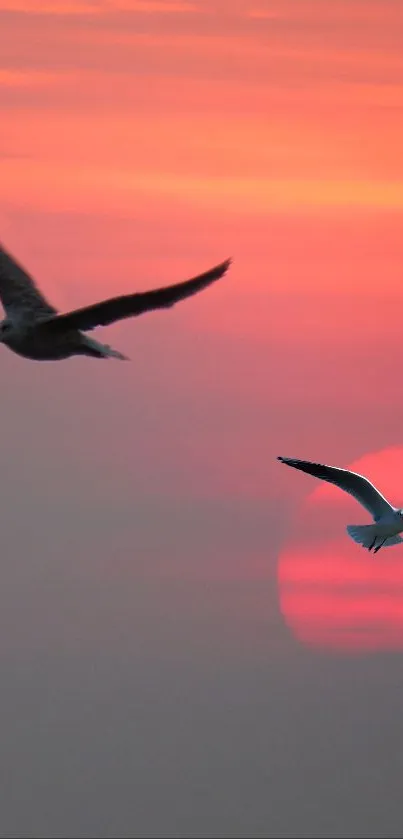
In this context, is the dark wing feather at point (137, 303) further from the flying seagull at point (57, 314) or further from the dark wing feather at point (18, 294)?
the dark wing feather at point (18, 294)

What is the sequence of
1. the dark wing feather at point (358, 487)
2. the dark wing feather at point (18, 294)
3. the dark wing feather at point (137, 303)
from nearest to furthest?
the dark wing feather at point (137, 303) → the dark wing feather at point (18, 294) → the dark wing feather at point (358, 487)

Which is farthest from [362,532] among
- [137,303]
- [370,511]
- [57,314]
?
[137,303]

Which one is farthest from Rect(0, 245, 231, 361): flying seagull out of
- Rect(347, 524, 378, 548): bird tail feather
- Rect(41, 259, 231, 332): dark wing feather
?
Rect(347, 524, 378, 548): bird tail feather

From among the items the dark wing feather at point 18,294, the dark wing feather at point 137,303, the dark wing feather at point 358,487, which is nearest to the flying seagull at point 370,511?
the dark wing feather at point 358,487

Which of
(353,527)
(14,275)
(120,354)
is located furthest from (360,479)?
(120,354)

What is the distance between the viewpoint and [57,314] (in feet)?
137

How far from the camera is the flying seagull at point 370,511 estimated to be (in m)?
54.9

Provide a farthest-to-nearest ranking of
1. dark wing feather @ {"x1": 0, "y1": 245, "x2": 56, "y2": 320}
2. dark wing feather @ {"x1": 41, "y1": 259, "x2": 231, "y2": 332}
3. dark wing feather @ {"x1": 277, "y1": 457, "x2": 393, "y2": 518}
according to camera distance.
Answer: dark wing feather @ {"x1": 277, "y1": 457, "x2": 393, "y2": 518}
dark wing feather @ {"x1": 0, "y1": 245, "x2": 56, "y2": 320}
dark wing feather @ {"x1": 41, "y1": 259, "x2": 231, "y2": 332}

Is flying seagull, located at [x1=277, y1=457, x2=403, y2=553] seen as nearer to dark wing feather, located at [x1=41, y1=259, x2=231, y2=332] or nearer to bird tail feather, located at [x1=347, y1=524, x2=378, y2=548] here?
bird tail feather, located at [x1=347, y1=524, x2=378, y2=548]

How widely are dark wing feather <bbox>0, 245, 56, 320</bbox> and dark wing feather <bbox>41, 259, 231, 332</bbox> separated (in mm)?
2552

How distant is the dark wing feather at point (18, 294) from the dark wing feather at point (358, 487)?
11.8 m

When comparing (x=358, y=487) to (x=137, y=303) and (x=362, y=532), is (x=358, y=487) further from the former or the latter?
(x=137, y=303)

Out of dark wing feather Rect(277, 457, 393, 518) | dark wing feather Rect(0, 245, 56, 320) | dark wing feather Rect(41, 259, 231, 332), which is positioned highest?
dark wing feather Rect(277, 457, 393, 518)

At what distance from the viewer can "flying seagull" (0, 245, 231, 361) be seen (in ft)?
124
